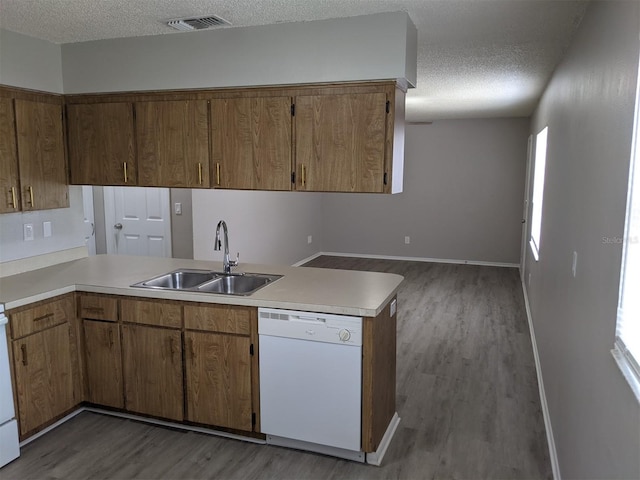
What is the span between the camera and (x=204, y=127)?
10.8ft

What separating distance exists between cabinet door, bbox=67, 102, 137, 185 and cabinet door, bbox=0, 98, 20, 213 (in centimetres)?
43

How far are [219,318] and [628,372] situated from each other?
2.08 meters

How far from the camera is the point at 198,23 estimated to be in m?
2.97

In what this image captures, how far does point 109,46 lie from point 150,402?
Answer: 2.34m

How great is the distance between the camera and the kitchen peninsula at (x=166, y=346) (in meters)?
2.78

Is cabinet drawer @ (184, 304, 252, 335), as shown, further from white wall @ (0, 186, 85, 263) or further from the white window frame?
the white window frame

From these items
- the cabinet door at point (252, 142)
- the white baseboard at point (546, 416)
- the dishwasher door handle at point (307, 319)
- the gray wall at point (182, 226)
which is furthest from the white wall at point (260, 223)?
the white baseboard at point (546, 416)

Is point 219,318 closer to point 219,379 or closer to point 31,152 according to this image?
point 219,379

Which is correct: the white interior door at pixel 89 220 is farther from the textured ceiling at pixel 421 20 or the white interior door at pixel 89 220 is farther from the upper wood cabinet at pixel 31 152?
the textured ceiling at pixel 421 20

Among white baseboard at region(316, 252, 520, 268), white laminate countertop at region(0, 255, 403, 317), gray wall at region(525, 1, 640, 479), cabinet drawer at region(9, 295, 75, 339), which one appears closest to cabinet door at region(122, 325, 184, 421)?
white laminate countertop at region(0, 255, 403, 317)

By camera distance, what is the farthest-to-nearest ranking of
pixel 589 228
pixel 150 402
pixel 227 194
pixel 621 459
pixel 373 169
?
pixel 227 194 → pixel 150 402 → pixel 373 169 → pixel 589 228 → pixel 621 459

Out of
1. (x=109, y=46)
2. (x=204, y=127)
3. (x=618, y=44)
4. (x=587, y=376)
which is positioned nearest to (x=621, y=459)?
(x=587, y=376)

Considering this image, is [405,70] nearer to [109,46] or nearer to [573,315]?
[573,315]

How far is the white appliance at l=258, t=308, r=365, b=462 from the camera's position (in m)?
2.67
